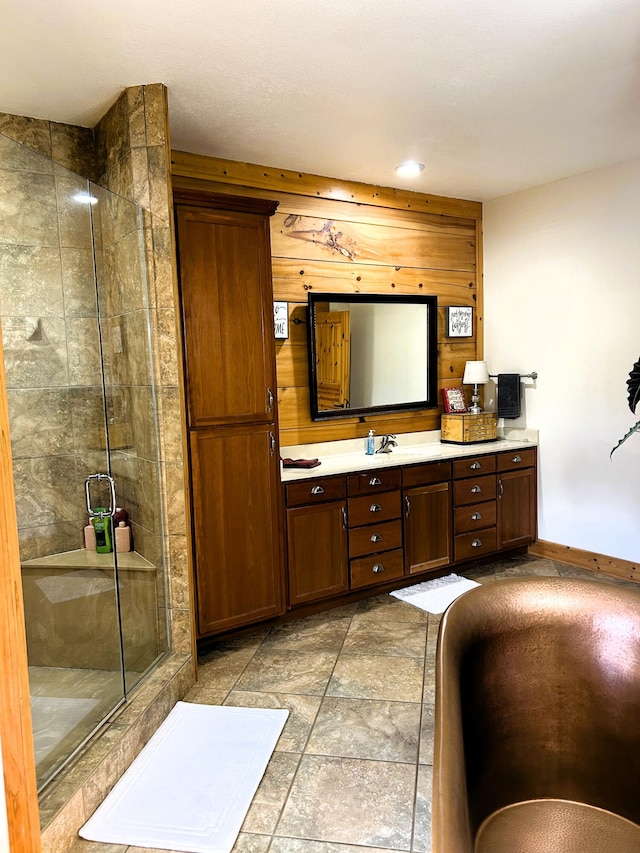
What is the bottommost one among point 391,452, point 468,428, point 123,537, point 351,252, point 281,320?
point 123,537

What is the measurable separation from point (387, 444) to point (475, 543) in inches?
35.4

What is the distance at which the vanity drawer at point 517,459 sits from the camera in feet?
14.0

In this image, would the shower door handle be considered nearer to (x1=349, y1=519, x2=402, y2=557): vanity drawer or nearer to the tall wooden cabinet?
the tall wooden cabinet

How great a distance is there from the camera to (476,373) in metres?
4.53

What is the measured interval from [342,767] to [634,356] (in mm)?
2988

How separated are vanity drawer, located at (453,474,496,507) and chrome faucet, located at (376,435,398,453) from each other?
19.3 inches

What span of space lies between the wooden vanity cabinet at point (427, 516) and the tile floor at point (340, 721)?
0.34 meters

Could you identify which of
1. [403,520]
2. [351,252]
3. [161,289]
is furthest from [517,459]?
[161,289]

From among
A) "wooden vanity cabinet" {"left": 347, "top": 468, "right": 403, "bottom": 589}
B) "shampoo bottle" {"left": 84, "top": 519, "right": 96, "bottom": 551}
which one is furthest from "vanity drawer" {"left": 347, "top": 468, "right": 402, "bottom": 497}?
"shampoo bottle" {"left": 84, "top": 519, "right": 96, "bottom": 551}

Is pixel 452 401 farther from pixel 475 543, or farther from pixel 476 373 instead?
pixel 475 543

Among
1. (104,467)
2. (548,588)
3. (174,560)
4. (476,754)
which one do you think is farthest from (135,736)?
(548,588)

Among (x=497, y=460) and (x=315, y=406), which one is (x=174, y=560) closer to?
(x=315, y=406)

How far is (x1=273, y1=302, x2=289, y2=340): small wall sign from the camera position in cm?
375

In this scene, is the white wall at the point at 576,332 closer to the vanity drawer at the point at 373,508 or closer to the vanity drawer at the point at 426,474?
the vanity drawer at the point at 426,474
